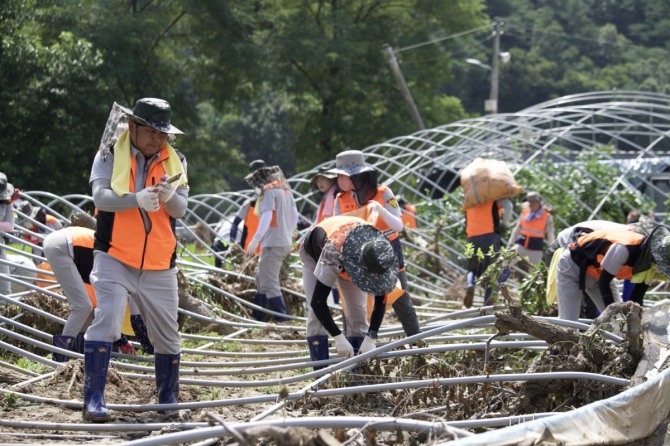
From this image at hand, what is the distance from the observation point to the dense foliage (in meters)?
18.6

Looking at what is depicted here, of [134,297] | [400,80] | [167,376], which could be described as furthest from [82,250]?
[400,80]

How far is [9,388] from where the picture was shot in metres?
5.57

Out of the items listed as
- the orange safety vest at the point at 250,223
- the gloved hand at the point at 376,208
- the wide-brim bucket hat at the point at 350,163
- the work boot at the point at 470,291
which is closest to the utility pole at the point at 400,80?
the orange safety vest at the point at 250,223

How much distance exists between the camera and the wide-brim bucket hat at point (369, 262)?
559 centimetres

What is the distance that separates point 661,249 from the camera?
5.97 metres

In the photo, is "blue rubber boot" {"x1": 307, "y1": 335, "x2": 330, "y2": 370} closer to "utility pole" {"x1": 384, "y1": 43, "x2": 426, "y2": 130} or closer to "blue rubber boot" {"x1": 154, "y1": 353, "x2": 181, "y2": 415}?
"blue rubber boot" {"x1": 154, "y1": 353, "x2": 181, "y2": 415}

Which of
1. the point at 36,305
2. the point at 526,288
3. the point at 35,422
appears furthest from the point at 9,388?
the point at 526,288

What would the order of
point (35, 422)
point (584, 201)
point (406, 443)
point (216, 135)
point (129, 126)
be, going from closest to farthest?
point (406, 443)
point (35, 422)
point (129, 126)
point (584, 201)
point (216, 135)

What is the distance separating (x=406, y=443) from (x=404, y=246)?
8365mm

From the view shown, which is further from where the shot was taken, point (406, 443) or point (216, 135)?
point (216, 135)

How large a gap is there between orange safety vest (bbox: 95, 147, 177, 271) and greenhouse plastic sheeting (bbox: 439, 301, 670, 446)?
2075mm

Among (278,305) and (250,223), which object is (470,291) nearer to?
(278,305)

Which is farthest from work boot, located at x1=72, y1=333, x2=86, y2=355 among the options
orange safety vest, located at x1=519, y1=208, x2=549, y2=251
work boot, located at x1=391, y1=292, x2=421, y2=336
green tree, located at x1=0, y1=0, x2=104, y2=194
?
green tree, located at x1=0, y1=0, x2=104, y2=194

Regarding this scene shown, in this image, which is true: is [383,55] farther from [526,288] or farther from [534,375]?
[534,375]
